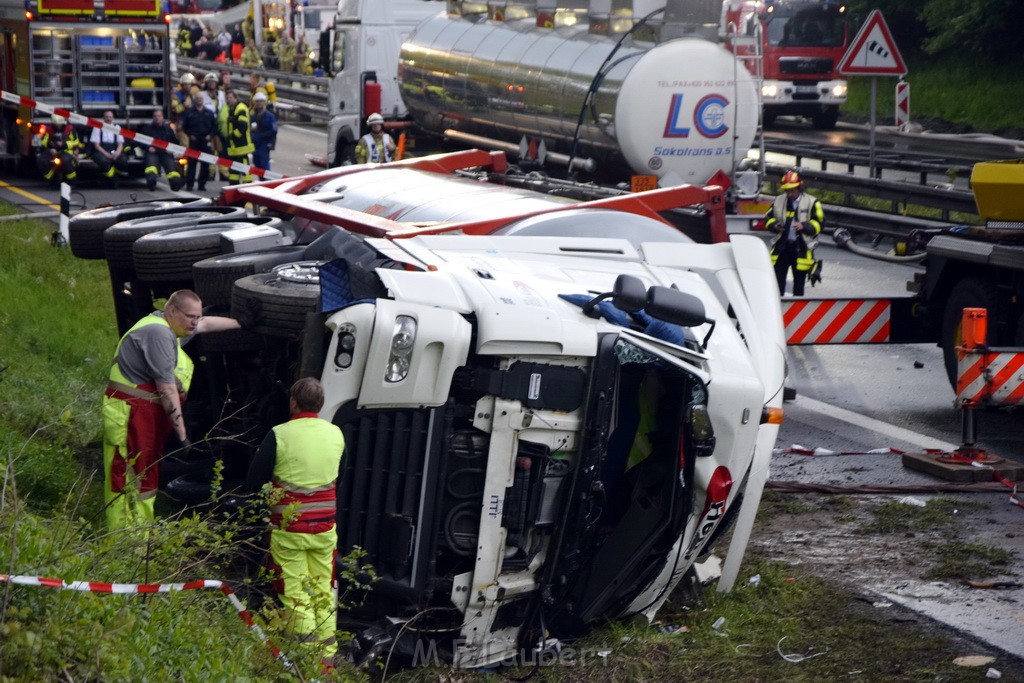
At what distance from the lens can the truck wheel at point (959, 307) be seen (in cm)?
1066

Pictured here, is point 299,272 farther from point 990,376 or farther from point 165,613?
point 990,376

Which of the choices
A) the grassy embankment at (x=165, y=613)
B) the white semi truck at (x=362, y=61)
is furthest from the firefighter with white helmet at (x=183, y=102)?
the grassy embankment at (x=165, y=613)

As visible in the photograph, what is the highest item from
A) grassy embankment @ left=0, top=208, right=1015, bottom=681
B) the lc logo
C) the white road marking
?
the lc logo

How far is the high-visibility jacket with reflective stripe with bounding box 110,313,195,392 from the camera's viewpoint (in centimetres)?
679

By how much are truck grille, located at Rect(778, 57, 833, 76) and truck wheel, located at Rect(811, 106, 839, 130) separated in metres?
1.34

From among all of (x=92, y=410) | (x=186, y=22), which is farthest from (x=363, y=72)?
(x=186, y=22)

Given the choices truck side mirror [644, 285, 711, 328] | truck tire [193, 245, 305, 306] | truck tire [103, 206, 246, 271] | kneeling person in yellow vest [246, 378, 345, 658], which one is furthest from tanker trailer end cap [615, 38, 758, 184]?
kneeling person in yellow vest [246, 378, 345, 658]

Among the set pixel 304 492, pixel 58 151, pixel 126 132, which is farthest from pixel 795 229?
pixel 58 151

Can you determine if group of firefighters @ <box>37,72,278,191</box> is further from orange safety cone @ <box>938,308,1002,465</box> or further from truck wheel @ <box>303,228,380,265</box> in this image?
truck wheel @ <box>303,228,380,265</box>

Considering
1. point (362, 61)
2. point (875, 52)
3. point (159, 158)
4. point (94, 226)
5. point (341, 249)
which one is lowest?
point (159, 158)

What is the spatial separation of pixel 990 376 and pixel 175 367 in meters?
5.42

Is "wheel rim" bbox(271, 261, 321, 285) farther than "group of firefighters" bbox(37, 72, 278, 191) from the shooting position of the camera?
No

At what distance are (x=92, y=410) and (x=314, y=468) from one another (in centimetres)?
417

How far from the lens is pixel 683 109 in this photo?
1459cm
